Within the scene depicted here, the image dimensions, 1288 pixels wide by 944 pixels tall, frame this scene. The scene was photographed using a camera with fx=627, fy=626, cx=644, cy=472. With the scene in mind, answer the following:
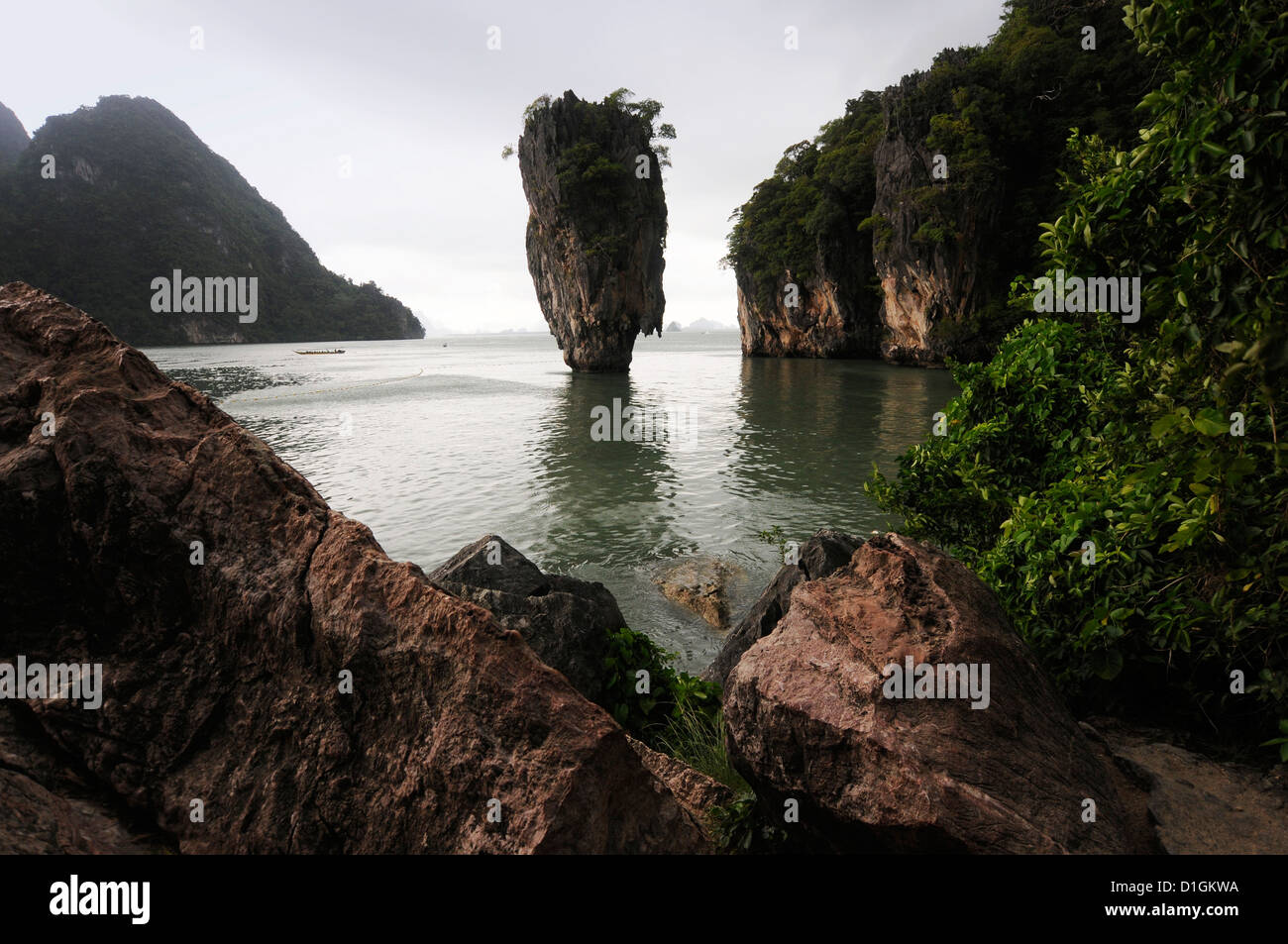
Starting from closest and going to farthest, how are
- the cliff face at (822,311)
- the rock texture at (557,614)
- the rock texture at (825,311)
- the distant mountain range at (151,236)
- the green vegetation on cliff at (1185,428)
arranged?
the green vegetation on cliff at (1185,428)
the rock texture at (557,614)
the rock texture at (825,311)
the cliff face at (822,311)
the distant mountain range at (151,236)

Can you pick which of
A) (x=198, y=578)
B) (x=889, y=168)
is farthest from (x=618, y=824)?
(x=889, y=168)

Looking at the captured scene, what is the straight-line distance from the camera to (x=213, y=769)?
2.56 metres

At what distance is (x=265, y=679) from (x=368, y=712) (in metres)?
0.51

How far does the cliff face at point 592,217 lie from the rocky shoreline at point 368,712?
4549 centimetres

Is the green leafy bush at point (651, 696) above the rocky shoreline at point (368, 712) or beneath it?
beneath

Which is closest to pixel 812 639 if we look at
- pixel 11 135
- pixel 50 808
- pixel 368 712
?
pixel 368 712

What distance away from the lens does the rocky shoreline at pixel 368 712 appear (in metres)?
2.38

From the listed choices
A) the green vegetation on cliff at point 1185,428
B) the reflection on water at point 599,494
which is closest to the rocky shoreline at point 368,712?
the green vegetation on cliff at point 1185,428

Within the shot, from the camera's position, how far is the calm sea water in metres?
12.7

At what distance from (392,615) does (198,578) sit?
92 cm

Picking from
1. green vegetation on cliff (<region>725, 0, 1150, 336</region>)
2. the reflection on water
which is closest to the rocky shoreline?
the reflection on water

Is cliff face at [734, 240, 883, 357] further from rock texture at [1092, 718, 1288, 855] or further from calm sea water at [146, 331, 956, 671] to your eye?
rock texture at [1092, 718, 1288, 855]

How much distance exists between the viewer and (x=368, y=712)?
2.57 m

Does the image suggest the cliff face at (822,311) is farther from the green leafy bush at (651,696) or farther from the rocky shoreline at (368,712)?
the rocky shoreline at (368,712)
